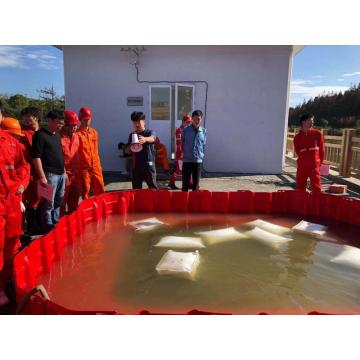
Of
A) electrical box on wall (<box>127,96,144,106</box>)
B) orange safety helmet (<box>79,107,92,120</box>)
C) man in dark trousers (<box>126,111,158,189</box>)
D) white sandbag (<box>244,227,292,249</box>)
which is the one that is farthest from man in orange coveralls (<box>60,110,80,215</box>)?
electrical box on wall (<box>127,96,144,106</box>)

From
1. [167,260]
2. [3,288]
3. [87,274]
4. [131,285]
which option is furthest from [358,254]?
[3,288]

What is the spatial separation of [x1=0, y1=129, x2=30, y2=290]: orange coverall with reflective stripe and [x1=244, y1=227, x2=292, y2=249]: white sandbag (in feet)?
8.24

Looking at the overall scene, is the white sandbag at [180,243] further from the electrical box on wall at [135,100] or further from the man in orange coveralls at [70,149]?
the electrical box on wall at [135,100]

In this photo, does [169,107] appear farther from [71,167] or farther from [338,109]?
[338,109]

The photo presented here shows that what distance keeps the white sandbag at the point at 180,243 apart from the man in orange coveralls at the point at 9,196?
4.86ft

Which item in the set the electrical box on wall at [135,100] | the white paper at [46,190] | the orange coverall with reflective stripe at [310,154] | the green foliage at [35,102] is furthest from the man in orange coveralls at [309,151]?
the green foliage at [35,102]

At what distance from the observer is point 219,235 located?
3951 mm

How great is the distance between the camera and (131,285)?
2.90 metres

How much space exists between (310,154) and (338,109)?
81.9 feet

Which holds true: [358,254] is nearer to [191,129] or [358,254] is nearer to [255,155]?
[191,129]

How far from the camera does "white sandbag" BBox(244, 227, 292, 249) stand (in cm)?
377

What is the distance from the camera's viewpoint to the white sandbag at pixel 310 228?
4.08 m

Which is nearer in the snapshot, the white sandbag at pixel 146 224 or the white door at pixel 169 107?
the white sandbag at pixel 146 224

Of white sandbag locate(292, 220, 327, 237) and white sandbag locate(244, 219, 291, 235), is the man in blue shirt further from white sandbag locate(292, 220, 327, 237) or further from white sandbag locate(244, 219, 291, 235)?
white sandbag locate(292, 220, 327, 237)
